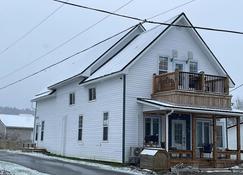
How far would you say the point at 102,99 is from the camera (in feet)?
96.7

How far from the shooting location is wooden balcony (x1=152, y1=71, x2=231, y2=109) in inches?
1016

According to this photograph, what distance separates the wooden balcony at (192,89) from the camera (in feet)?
84.7

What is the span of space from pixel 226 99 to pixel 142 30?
9.78 meters

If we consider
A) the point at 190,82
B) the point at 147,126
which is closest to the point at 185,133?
the point at 147,126

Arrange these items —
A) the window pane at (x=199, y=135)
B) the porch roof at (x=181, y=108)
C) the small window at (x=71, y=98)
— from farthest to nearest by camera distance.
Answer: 1. the small window at (x=71, y=98)
2. the window pane at (x=199, y=135)
3. the porch roof at (x=181, y=108)

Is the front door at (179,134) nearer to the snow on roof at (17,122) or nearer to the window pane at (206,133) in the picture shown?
the window pane at (206,133)

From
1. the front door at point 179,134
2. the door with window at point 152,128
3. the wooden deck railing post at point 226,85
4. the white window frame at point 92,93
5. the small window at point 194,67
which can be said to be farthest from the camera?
the white window frame at point 92,93

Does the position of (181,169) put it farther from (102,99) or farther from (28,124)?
(28,124)

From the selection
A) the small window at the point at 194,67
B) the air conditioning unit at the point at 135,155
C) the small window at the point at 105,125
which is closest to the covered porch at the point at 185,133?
the air conditioning unit at the point at 135,155

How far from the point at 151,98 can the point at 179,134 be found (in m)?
3.25

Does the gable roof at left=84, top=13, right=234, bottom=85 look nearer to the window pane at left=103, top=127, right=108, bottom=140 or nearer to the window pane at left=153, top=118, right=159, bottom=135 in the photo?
the window pane at left=103, top=127, right=108, bottom=140

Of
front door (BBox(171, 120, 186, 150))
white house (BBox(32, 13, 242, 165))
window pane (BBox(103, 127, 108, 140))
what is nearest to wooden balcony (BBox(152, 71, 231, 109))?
white house (BBox(32, 13, 242, 165))

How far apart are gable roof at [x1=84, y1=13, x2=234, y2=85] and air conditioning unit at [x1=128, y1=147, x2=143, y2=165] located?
4778 millimetres

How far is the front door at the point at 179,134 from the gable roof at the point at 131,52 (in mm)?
5039
